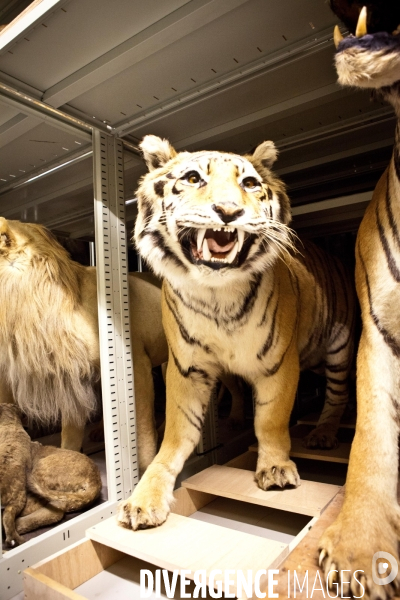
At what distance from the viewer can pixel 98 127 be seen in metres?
2.11

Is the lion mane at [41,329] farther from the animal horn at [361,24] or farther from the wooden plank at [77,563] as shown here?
the animal horn at [361,24]

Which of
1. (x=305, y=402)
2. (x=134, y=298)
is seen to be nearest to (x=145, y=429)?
(x=134, y=298)

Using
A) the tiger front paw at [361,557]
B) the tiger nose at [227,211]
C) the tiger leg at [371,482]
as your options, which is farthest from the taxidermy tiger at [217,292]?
the tiger front paw at [361,557]

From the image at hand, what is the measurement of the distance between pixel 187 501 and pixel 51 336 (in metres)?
1.04

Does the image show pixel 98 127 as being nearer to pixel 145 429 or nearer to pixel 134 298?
pixel 134 298

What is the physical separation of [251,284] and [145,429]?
99cm

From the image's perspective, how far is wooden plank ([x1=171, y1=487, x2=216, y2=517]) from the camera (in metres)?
1.96

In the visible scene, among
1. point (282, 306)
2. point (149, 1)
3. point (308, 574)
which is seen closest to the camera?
point (308, 574)

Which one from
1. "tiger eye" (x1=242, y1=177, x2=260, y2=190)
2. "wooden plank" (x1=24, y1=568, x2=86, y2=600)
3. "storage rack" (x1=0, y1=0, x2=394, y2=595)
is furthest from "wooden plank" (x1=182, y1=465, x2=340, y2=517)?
"tiger eye" (x1=242, y1=177, x2=260, y2=190)

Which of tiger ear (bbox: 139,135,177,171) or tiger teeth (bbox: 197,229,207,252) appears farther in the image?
tiger ear (bbox: 139,135,177,171)

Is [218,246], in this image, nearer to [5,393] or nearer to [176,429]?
[176,429]

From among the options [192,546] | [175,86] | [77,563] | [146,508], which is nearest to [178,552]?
[192,546]

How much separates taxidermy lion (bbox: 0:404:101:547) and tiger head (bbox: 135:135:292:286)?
103 cm

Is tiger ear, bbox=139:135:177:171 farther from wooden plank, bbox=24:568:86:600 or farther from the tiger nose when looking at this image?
wooden plank, bbox=24:568:86:600
